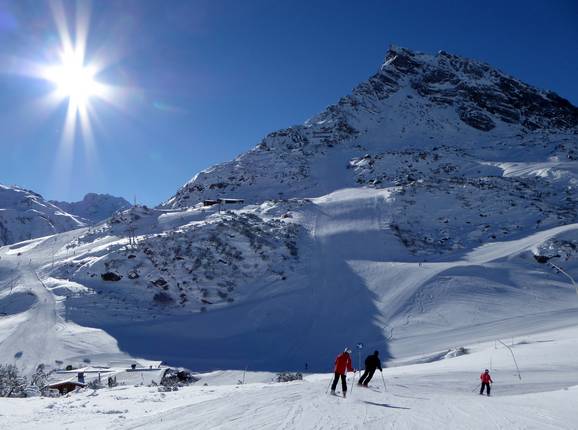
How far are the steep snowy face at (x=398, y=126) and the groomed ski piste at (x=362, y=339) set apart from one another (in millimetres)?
20910

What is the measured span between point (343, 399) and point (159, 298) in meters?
37.3

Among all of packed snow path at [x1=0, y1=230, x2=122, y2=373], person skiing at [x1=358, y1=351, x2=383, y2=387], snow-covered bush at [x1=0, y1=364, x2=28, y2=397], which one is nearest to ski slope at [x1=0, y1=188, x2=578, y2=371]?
packed snow path at [x1=0, y1=230, x2=122, y2=373]

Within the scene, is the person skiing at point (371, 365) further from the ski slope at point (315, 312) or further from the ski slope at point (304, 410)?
the ski slope at point (315, 312)

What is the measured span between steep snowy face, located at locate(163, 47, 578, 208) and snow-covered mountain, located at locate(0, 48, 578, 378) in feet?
3.96

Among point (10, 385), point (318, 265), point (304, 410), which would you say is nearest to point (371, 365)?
point (304, 410)

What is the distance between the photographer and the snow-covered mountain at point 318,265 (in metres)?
38.2

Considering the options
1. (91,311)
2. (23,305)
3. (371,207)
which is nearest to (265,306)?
(91,311)

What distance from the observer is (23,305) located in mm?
43656

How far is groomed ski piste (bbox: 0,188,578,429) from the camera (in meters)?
10.0

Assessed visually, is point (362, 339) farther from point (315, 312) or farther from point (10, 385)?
point (10, 385)

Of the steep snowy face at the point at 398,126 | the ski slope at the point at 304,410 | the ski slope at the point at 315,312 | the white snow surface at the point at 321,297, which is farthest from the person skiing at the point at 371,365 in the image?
the steep snowy face at the point at 398,126

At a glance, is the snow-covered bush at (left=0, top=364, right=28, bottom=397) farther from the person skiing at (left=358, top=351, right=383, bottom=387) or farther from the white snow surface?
the person skiing at (left=358, top=351, right=383, bottom=387)

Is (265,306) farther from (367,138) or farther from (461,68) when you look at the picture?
(461,68)

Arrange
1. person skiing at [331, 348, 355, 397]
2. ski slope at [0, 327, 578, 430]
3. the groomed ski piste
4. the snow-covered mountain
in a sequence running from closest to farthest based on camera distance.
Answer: ski slope at [0, 327, 578, 430], the groomed ski piste, person skiing at [331, 348, 355, 397], the snow-covered mountain
